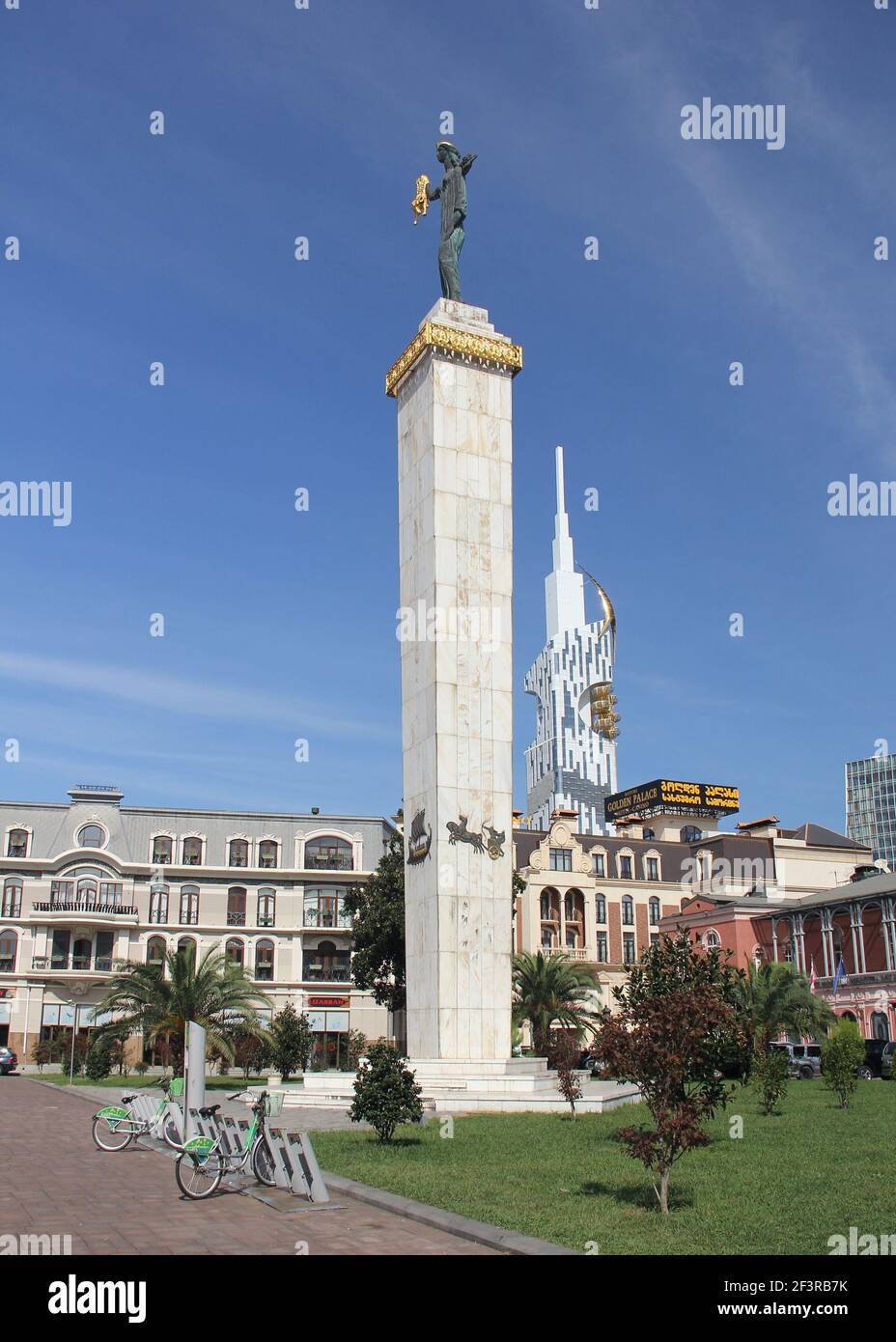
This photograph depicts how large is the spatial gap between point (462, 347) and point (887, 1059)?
2816cm

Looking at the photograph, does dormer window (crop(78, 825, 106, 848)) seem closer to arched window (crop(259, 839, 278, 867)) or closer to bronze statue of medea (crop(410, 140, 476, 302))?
arched window (crop(259, 839, 278, 867))

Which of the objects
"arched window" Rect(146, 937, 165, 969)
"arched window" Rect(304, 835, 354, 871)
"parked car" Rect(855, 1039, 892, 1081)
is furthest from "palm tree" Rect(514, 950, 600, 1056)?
"arched window" Rect(146, 937, 165, 969)

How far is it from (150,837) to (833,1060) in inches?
1885

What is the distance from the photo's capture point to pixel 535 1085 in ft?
97.3

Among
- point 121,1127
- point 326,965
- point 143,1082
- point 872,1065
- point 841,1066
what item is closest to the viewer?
point 121,1127

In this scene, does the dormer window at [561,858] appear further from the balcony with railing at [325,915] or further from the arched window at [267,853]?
the arched window at [267,853]

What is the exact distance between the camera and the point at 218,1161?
14.7m

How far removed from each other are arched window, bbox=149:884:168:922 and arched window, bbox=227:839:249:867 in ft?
13.0

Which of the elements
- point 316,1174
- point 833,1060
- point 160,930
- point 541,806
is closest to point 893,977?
point 833,1060

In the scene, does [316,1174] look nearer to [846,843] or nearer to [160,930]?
[160,930]

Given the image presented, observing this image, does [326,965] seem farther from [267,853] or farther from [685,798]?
[685,798]

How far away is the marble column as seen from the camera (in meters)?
32.4

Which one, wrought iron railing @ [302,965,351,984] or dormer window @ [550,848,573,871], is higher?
dormer window @ [550,848,573,871]

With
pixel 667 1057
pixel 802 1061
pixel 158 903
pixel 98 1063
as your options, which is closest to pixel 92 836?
pixel 158 903
